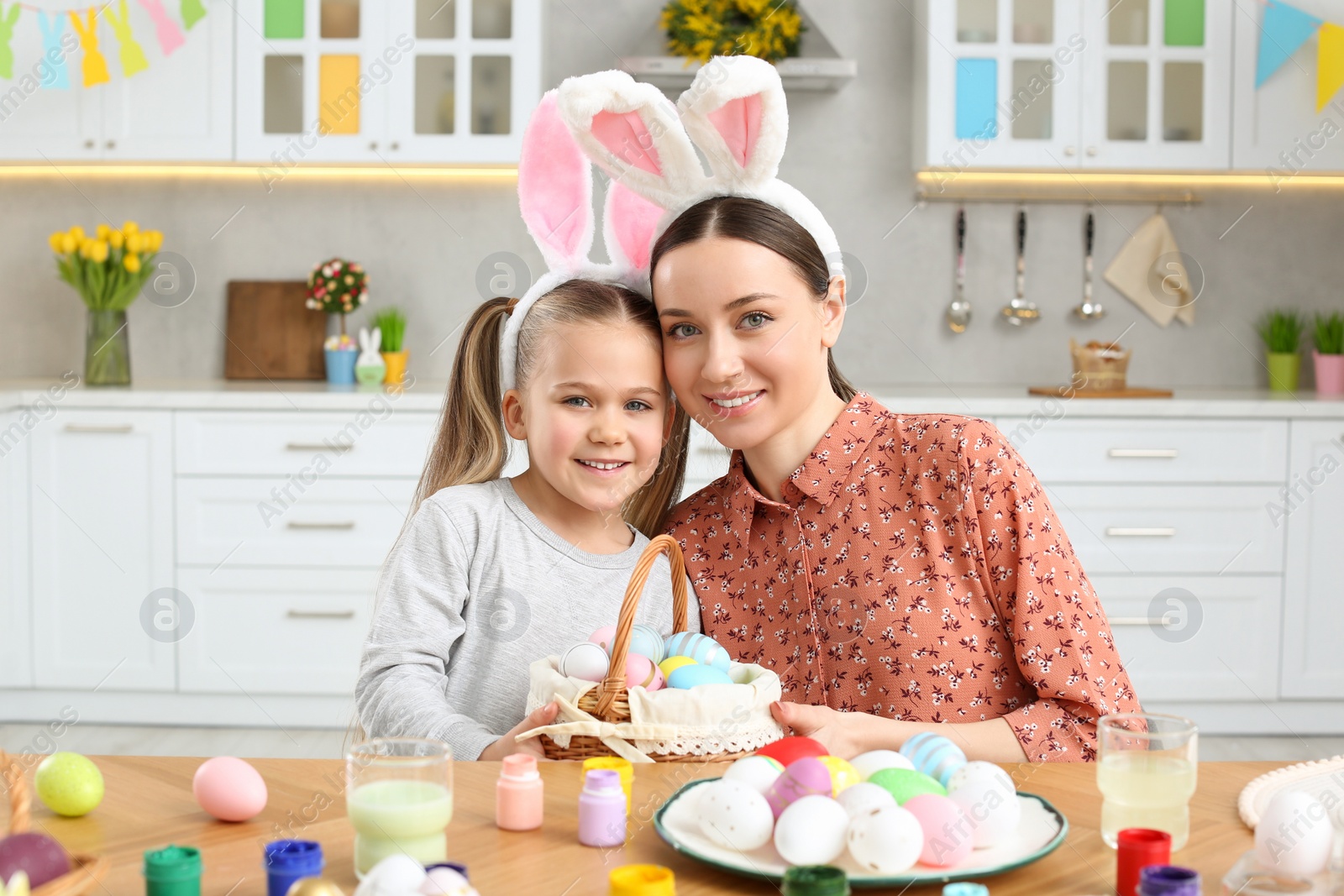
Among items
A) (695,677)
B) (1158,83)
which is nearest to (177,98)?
(1158,83)

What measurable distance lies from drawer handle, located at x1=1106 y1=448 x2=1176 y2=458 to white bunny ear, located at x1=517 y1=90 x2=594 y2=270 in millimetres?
1956

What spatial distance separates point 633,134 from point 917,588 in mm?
670

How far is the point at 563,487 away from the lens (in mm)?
1543

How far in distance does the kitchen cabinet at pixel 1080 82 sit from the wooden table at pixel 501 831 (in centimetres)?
259

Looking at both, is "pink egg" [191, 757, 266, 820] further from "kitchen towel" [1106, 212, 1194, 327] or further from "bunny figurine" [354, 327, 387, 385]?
"kitchen towel" [1106, 212, 1194, 327]

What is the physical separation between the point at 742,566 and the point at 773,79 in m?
0.62

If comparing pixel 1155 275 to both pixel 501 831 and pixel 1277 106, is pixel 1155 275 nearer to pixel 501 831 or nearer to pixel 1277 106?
pixel 1277 106

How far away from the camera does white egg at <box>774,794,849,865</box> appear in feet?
2.70

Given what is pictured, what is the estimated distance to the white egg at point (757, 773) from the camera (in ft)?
2.95

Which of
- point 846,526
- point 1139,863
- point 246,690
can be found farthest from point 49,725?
point 1139,863

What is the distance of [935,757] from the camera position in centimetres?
97

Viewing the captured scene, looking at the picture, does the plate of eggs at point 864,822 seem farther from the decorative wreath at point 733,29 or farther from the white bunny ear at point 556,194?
the decorative wreath at point 733,29

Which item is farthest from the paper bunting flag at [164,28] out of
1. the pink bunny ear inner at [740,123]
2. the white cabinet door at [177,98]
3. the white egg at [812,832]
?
the white egg at [812,832]

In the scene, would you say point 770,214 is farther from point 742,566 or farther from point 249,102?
point 249,102
